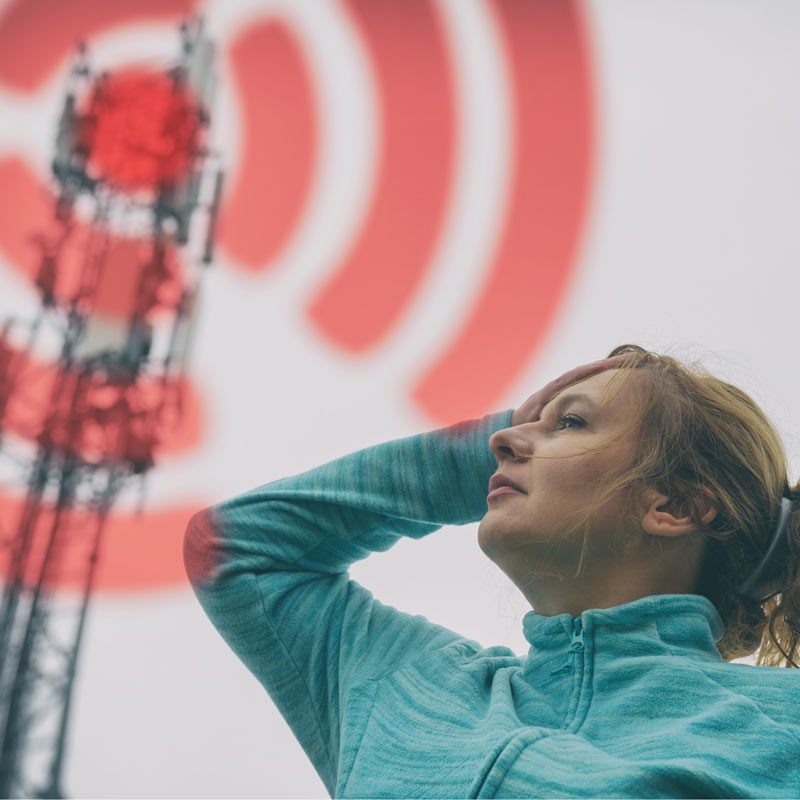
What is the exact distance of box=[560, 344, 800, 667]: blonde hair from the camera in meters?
0.70

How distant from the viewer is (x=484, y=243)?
257 centimetres

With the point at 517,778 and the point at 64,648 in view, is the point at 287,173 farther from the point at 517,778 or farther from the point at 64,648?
the point at 517,778

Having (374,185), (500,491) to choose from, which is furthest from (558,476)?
(374,185)

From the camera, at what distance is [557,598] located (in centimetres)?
68

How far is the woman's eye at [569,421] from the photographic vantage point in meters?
0.71

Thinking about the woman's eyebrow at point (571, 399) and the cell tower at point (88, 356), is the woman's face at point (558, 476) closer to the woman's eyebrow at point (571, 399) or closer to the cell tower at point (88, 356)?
the woman's eyebrow at point (571, 399)

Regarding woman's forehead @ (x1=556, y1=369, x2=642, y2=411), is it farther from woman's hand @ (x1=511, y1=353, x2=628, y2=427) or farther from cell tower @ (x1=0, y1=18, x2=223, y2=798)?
cell tower @ (x1=0, y1=18, x2=223, y2=798)

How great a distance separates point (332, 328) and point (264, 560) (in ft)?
6.41

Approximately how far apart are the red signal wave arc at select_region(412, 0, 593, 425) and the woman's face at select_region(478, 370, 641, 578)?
125cm

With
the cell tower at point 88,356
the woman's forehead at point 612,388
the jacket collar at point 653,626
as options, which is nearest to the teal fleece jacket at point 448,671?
the jacket collar at point 653,626

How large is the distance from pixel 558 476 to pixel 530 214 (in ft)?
6.66

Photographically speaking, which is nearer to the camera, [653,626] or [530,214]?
[653,626]

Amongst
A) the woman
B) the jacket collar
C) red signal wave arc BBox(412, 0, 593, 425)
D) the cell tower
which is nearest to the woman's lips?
the woman

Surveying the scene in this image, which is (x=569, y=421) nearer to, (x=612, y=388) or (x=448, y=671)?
(x=612, y=388)
